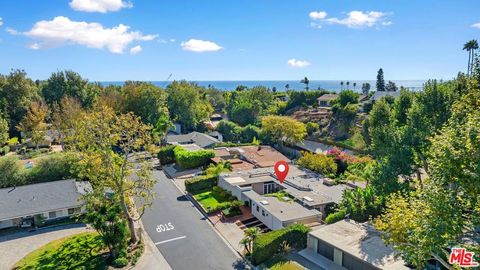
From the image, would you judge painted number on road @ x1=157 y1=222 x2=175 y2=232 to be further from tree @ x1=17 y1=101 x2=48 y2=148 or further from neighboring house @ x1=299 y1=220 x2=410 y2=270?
tree @ x1=17 y1=101 x2=48 y2=148

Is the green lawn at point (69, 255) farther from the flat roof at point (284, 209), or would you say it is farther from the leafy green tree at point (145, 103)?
the leafy green tree at point (145, 103)

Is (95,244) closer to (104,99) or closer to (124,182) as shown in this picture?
(124,182)

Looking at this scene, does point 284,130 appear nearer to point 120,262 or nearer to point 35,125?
point 120,262

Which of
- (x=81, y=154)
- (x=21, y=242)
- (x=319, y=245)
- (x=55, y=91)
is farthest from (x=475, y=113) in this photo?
(x=55, y=91)

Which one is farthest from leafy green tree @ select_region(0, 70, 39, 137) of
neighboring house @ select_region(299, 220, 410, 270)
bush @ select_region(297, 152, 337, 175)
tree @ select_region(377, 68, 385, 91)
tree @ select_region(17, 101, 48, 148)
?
tree @ select_region(377, 68, 385, 91)

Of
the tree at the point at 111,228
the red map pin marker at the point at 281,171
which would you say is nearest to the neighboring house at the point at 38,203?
the tree at the point at 111,228

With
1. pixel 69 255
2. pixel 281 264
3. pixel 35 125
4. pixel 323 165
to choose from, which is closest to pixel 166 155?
pixel 323 165
